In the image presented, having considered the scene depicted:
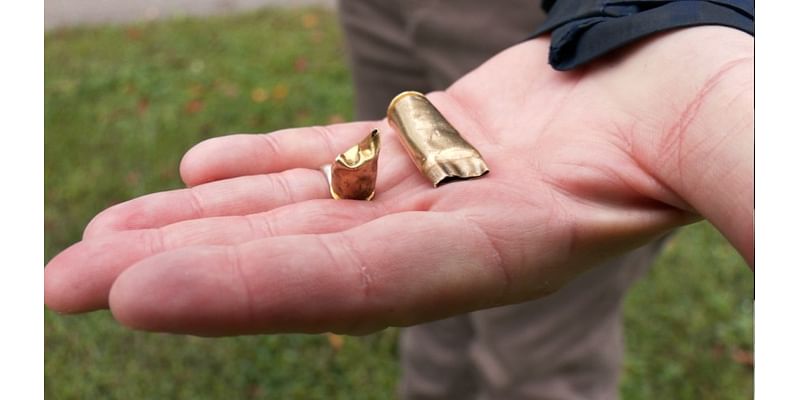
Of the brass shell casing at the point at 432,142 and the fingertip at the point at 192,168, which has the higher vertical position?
the brass shell casing at the point at 432,142

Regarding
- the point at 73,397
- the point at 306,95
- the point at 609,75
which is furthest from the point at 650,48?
the point at 306,95

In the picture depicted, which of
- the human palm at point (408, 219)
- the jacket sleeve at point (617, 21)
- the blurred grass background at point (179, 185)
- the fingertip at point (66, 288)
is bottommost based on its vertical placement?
the blurred grass background at point (179, 185)

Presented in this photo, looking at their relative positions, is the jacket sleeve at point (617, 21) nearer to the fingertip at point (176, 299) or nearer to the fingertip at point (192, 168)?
the fingertip at point (192, 168)

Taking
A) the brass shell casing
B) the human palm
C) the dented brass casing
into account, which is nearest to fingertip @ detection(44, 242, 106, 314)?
the human palm

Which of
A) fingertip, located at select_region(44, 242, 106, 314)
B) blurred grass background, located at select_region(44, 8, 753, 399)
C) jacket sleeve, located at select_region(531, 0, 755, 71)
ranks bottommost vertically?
blurred grass background, located at select_region(44, 8, 753, 399)

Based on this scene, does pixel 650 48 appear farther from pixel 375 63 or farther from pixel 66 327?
pixel 66 327

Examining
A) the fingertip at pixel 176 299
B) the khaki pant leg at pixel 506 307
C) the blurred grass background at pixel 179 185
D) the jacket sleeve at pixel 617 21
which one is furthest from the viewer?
the blurred grass background at pixel 179 185

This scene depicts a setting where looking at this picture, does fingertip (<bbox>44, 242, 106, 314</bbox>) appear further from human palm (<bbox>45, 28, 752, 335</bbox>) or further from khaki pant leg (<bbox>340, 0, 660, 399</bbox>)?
khaki pant leg (<bbox>340, 0, 660, 399</bbox>)

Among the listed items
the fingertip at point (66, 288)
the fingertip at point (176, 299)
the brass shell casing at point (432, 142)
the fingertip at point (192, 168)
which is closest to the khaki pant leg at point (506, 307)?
the brass shell casing at point (432, 142)
